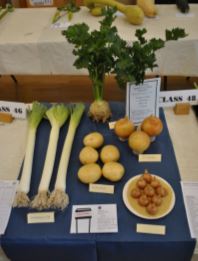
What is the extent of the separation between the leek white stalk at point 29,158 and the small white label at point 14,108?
0.05 meters

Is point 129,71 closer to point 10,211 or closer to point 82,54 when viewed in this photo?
point 82,54

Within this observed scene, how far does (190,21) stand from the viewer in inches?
75.4

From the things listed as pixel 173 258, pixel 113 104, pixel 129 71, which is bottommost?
pixel 173 258

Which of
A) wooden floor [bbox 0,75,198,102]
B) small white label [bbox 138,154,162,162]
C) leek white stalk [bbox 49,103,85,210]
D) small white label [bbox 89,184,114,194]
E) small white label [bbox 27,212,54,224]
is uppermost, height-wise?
leek white stalk [bbox 49,103,85,210]

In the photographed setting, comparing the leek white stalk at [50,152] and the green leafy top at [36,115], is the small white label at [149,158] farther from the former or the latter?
the green leafy top at [36,115]

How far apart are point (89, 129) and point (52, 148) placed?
204 mm

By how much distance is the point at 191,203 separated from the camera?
86 cm

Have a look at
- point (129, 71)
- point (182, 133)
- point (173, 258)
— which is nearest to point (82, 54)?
point (129, 71)

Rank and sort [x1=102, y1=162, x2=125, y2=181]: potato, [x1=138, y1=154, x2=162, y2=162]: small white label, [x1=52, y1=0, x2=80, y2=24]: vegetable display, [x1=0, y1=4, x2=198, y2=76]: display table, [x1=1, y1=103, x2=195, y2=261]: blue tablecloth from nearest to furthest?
[x1=1, y1=103, x2=195, y2=261]: blue tablecloth
[x1=102, y1=162, x2=125, y2=181]: potato
[x1=138, y1=154, x2=162, y2=162]: small white label
[x1=0, y1=4, x2=198, y2=76]: display table
[x1=52, y1=0, x2=80, y2=24]: vegetable display

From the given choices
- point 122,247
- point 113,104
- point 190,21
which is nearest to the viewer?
point 122,247

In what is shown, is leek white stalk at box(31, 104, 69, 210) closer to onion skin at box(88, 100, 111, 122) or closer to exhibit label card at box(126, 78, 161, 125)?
onion skin at box(88, 100, 111, 122)

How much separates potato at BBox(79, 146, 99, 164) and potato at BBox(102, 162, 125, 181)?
0.05m

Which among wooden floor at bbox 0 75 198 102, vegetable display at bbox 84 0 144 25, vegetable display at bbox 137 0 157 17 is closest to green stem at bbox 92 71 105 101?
vegetable display at bbox 84 0 144 25

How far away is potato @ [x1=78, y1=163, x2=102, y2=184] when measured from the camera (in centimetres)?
90
